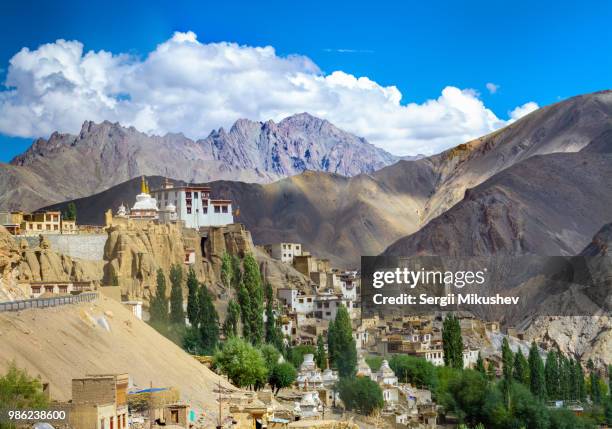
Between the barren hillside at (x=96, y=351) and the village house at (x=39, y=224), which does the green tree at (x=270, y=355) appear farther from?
the village house at (x=39, y=224)

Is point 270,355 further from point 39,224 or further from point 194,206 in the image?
point 194,206

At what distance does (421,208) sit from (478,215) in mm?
60763

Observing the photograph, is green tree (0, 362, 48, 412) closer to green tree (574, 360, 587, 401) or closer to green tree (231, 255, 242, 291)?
green tree (574, 360, 587, 401)

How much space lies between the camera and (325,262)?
105 meters

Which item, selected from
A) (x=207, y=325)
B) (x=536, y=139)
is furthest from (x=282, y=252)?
(x=536, y=139)

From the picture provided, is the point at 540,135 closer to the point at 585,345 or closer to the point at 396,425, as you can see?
the point at 585,345

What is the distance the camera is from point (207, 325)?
204ft

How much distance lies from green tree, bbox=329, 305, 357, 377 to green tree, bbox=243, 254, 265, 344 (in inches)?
174

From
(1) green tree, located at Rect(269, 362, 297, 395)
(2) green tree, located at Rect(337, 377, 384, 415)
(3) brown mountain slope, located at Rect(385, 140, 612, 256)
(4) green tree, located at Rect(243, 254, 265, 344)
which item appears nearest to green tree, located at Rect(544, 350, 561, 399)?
(2) green tree, located at Rect(337, 377, 384, 415)

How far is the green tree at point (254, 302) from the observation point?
6550 cm

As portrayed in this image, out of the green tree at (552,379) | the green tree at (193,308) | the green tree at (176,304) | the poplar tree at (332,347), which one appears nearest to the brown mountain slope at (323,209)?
the green tree at (176,304)

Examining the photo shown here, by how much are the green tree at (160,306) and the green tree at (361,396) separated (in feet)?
37.7

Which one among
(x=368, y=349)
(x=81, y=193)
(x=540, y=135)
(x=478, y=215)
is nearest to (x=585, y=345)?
(x=368, y=349)

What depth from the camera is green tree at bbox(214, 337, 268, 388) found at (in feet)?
163
